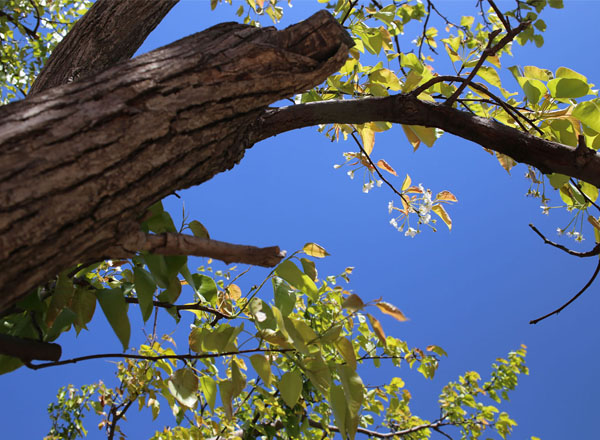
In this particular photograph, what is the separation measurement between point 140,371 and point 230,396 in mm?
1110

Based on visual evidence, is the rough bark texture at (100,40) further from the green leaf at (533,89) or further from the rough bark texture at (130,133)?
the green leaf at (533,89)

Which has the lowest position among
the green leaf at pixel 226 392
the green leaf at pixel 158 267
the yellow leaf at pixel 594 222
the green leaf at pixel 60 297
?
the green leaf at pixel 226 392

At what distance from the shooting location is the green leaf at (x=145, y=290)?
0.68m

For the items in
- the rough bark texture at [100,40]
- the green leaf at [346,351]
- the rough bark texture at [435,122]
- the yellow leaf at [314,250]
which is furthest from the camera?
the rough bark texture at [100,40]

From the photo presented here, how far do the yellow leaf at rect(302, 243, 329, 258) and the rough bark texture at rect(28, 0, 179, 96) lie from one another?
1.94 ft

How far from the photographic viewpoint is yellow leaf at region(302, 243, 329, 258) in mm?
895

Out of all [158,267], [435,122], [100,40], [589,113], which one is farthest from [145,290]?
[589,113]

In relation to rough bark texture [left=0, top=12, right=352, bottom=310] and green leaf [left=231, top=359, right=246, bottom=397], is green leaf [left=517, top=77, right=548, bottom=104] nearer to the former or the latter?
rough bark texture [left=0, top=12, right=352, bottom=310]

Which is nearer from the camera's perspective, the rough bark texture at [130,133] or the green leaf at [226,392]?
the rough bark texture at [130,133]

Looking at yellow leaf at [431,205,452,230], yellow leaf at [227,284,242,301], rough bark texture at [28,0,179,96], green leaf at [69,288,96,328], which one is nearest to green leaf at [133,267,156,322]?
green leaf at [69,288,96,328]

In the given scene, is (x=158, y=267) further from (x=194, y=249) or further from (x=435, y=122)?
(x=435, y=122)

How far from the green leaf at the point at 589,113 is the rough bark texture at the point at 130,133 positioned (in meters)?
0.44

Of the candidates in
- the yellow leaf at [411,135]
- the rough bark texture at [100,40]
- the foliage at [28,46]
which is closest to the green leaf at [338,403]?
the yellow leaf at [411,135]

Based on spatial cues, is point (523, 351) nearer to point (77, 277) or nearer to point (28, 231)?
point (77, 277)
